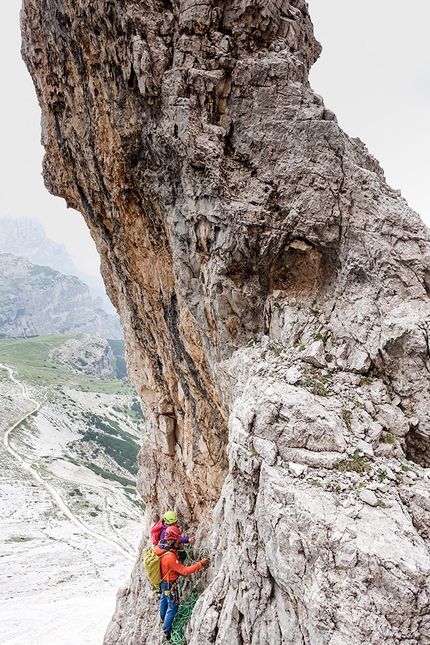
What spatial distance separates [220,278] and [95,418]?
14161 centimetres

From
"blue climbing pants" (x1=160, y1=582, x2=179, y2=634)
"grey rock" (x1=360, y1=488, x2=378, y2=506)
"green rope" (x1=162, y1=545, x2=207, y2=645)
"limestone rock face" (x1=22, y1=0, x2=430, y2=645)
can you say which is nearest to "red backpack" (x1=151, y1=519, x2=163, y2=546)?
"green rope" (x1=162, y1=545, x2=207, y2=645)

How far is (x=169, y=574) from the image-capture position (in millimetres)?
12312

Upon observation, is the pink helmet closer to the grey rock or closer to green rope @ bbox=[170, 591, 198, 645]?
green rope @ bbox=[170, 591, 198, 645]

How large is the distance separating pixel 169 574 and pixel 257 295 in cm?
1008

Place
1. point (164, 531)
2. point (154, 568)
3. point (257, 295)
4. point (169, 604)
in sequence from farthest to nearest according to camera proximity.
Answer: point (164, 531)
point (169, 604)
point (154, 568)
point (257, 295)

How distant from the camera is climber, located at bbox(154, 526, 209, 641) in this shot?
12195 millimetres

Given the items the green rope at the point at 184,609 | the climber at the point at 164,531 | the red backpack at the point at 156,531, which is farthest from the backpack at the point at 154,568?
the red backpack at the point at 156,531

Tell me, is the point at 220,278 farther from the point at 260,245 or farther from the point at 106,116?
the point at 106,116

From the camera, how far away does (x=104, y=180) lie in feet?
45.1

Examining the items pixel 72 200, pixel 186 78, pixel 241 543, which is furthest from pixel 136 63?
pixel 241 543

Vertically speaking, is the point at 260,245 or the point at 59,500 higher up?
the point at 260,245

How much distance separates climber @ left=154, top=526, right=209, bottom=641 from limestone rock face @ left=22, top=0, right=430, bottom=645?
1.27 metres

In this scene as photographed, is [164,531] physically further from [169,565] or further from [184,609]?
[184,609]

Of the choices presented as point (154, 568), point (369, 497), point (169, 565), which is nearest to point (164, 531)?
point (154, 568)
